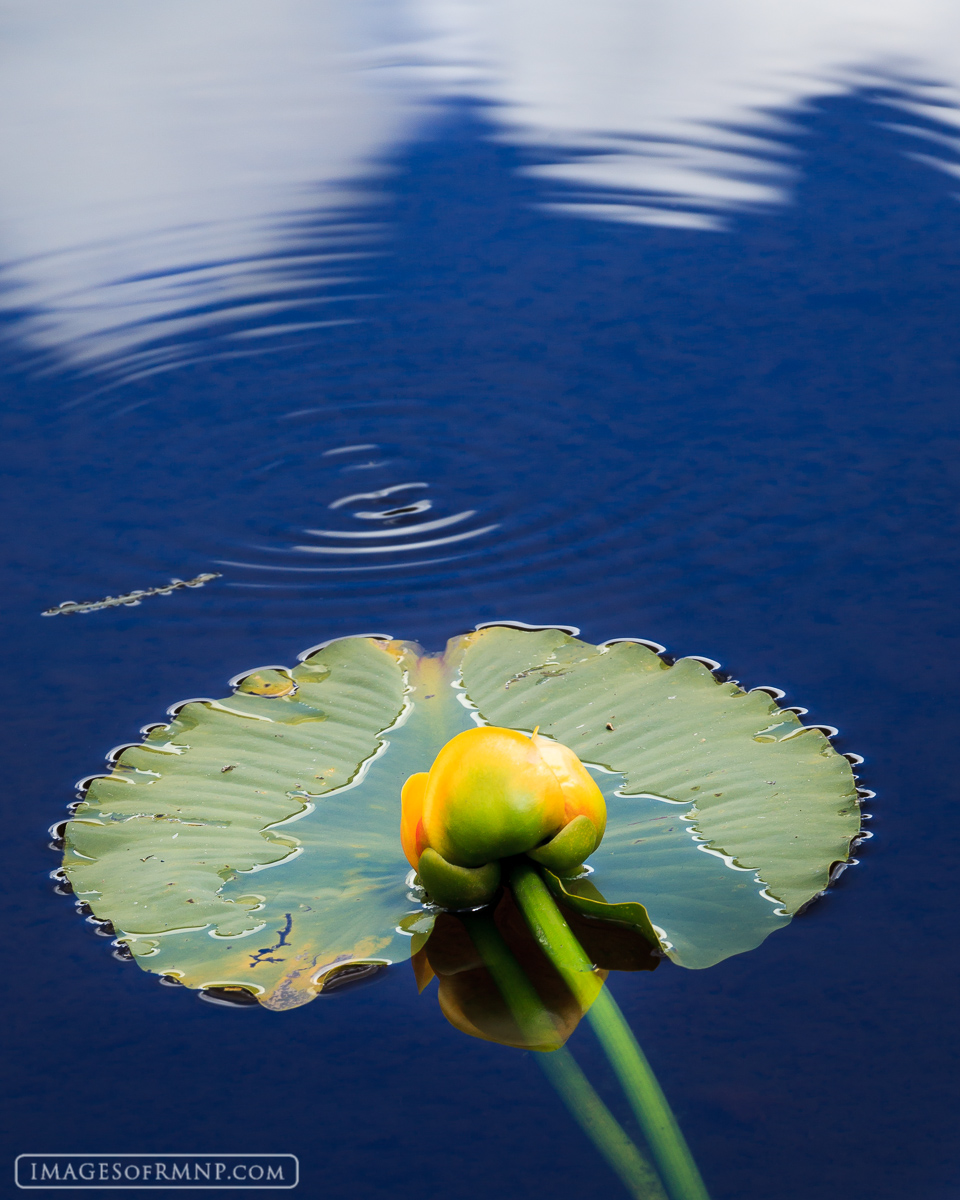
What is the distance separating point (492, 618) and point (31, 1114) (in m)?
0.68

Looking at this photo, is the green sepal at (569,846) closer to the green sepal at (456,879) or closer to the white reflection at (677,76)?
the green sepal at (456,879)

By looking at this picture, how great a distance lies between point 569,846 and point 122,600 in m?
0.76

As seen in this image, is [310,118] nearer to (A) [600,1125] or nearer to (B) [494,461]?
(B) [494,461]

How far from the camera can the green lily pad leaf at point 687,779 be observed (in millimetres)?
887

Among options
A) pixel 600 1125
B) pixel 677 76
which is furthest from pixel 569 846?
pixel 677 76

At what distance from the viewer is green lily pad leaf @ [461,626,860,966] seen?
89 cm

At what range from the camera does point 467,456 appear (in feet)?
5.54

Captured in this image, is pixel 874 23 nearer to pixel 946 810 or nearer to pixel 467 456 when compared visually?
pixel 467 456

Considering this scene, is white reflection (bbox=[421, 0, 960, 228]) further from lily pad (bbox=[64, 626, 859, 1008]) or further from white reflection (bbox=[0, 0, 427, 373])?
lily pad (bbox=[64, 626, 859, 1008])

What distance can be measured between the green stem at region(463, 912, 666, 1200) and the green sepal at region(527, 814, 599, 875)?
0.25 feet

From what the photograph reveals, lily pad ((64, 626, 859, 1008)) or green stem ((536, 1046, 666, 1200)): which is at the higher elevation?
lily pad ((64, 626, 859, 1008))

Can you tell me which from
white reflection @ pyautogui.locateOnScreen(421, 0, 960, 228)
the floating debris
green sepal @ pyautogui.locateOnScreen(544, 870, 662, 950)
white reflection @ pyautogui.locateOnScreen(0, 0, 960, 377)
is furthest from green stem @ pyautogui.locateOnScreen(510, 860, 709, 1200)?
white reflection @ pyautogui.locateOnScreen(421, 0, 960, 228)

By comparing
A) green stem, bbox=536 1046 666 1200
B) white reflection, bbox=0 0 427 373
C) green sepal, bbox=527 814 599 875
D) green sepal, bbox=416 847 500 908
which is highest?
white reflection, bbox=0 0 427 373

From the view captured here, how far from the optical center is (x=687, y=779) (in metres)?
1.00
